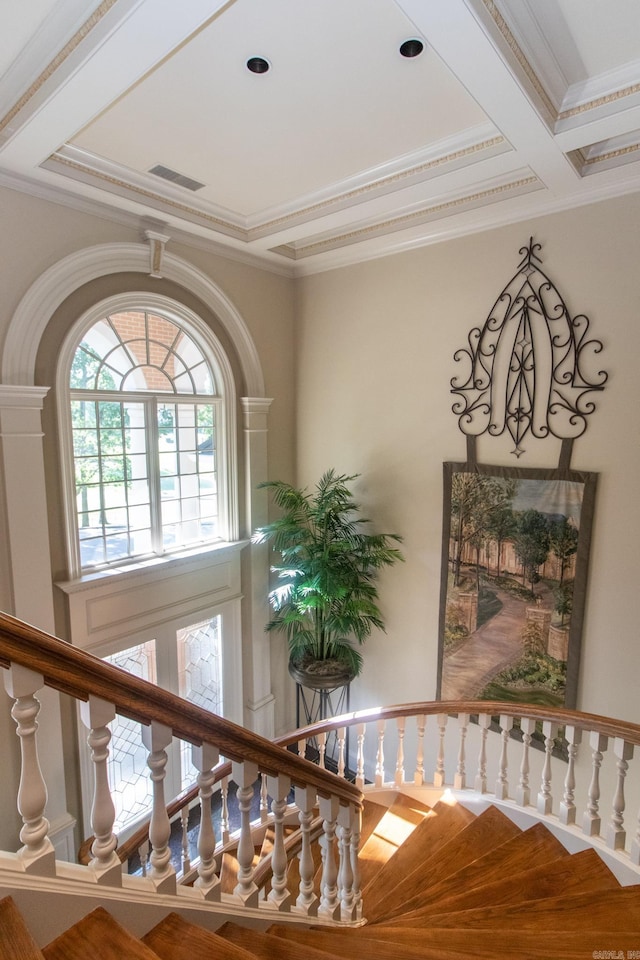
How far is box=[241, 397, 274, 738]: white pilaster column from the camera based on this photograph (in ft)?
14.5

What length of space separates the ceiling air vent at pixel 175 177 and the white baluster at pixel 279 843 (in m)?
3.17

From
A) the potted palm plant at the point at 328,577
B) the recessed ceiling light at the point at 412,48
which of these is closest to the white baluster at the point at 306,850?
the potted palm plant at the point at 328,577

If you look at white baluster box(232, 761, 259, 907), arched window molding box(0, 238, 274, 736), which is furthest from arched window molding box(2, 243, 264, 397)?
white baluster box(232, 761, 259, 907)

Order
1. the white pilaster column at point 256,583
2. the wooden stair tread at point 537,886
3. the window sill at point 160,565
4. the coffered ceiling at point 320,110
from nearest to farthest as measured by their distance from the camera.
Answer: the coffered ceiling at point 320,110 < the wooden stair tread at point 537,886 < the window sill at point 160,565 < the white pilaster column at point 256,583

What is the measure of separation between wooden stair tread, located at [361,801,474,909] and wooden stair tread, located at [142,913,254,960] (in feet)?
5.40

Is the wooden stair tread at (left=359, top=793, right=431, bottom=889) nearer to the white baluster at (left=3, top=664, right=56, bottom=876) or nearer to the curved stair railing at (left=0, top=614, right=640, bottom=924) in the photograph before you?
the curved stair railing at (left=0, top=614, right=640, bottom=924)

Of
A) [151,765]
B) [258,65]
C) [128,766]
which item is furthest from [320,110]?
[128,766]

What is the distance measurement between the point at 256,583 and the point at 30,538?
1950mm

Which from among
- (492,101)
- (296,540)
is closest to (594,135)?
(492,101)

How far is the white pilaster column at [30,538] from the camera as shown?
3002 millimetres

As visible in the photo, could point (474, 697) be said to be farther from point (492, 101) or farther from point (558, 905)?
point (492, 101)

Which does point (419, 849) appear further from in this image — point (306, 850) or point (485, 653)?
point (306, 850)

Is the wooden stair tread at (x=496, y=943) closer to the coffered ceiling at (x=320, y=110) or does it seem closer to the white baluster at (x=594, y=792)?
the white baluster at (x=594, y=792)

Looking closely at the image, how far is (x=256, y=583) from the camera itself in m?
4.53
